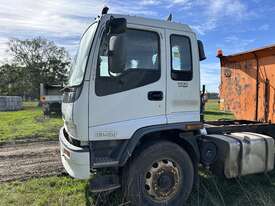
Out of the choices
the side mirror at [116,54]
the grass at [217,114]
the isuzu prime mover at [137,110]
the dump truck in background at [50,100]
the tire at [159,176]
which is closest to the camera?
the side mirror at [116,54]

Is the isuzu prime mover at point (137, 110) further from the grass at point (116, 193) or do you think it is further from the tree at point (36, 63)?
the tree at point (36, 63)

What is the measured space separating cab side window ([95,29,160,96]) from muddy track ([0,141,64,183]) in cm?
322

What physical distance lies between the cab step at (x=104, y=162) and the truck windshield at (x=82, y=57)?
3.67 feet

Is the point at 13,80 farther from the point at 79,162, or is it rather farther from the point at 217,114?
the point at 79,162

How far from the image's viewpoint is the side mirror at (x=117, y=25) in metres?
4.17

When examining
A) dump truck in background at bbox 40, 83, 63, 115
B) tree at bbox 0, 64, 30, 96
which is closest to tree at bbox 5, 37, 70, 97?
tree at bbox 0, 64, 30, 96

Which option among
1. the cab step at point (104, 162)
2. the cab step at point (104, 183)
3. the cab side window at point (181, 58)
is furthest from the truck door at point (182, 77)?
the cab step at point (104, 183)

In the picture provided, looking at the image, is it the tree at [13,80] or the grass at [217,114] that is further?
the tree at [13,80]

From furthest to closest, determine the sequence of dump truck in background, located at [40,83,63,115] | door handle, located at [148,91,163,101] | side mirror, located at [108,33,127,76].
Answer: dump truck in background, located at [40,83,63,115] < door handle, located at [148,91,163,101] < side mirror, located at [108,33,127,76]

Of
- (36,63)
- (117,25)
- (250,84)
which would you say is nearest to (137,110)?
(117,25)

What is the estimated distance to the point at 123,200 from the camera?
4.68m

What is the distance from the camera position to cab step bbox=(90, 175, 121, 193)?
4.25 m

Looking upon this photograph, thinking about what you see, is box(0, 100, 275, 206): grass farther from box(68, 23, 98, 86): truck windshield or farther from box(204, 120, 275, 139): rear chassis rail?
box(68, 23, 98, 86): truck windshield

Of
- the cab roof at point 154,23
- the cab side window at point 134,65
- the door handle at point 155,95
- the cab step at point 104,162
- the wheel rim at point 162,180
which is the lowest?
the wheel rim at point 162,180
